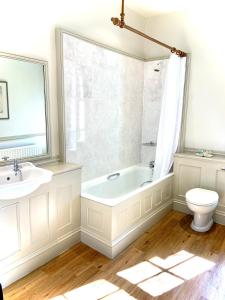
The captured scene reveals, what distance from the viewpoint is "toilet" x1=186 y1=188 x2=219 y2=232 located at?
254 cm

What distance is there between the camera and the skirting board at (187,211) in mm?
2898

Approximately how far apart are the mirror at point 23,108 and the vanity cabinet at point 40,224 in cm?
29

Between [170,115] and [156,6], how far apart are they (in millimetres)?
1433

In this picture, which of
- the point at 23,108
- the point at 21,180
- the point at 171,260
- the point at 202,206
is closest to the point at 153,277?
the point at 171,260

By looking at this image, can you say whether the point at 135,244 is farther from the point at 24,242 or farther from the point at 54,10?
the point at 54,10

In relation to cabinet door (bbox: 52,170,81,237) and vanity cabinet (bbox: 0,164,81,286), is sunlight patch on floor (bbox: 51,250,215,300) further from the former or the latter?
cabinet door (bbox: 52,170,81,237)

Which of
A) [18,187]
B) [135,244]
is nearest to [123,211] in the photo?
[135,244]

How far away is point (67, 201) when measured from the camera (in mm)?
2254

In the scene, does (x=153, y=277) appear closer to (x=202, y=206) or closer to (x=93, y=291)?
(x=93, y=291)

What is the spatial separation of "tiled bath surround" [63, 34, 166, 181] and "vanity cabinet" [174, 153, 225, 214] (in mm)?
638

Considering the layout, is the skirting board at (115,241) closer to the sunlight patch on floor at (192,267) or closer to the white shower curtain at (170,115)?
the sunlight patch on floor at (192,267)

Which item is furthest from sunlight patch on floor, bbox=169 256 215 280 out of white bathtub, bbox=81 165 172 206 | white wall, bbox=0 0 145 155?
white wall, bbox=0 0 145 155

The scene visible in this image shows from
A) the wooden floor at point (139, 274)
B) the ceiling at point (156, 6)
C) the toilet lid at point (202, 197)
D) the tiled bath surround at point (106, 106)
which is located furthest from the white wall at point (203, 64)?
the wooden floor at point (139, 274)

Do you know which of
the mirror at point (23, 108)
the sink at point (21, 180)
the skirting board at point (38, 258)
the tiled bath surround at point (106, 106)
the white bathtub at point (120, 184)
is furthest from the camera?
the white bathtub at point (120, 184)
